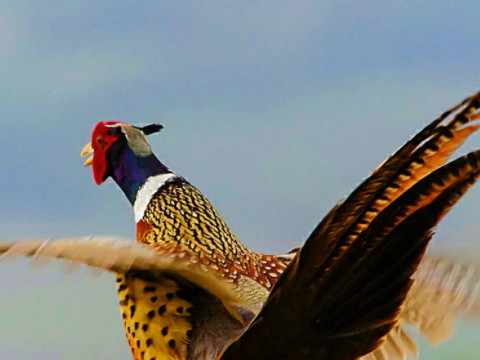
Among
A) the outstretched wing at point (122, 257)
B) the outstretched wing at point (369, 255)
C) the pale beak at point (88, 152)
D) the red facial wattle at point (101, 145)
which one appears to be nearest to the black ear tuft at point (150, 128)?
the red facial wattle at point (101, 145)

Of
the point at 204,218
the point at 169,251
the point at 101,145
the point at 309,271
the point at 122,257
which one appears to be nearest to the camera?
the point at 309,271

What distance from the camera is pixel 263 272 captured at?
3.46m

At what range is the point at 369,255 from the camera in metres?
2.32

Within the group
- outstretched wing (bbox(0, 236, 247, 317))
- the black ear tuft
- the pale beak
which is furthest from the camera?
the pale beak

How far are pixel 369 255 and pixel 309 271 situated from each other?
0.17 meters

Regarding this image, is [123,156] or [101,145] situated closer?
[123,156]

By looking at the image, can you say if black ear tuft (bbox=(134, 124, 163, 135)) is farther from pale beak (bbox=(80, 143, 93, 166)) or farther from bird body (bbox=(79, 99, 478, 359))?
pale beak (bbox=(80, 143, 93, 166))

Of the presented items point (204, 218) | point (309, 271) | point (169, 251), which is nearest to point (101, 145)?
point (204, 218)

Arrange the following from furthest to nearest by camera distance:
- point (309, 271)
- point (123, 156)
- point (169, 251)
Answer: point (123, 156) → point (169, 251) → point (309, 271)

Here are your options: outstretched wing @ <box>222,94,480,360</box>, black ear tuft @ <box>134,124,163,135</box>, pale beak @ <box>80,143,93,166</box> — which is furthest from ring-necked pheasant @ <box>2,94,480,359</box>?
pale beak @ <box>80,143,93,166</box>

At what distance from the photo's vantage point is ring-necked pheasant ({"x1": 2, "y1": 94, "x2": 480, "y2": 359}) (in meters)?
2.26

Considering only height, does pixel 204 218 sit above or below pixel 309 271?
above

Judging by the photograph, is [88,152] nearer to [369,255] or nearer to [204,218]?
[204,218]

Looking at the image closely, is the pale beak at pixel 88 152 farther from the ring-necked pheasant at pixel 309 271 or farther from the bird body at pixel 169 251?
the ring-necked pheasant at pixel 309 271
